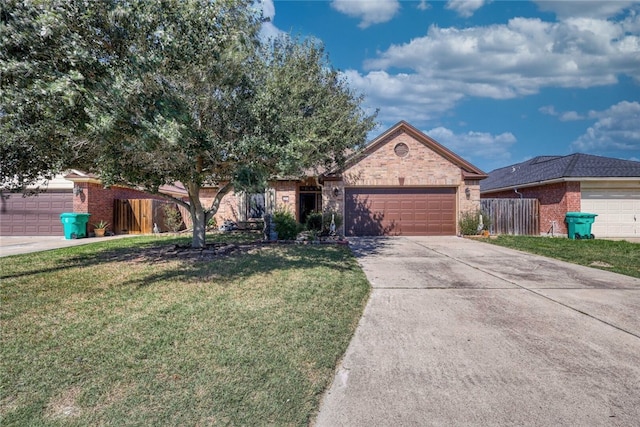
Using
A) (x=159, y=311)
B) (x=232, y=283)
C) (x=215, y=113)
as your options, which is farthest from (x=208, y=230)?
(x=159, y=311)

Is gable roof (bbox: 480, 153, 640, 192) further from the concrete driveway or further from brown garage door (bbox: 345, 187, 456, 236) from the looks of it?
the concrete driveway

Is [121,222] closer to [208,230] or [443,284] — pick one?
[208,230]

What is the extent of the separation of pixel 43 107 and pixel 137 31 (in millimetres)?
1921

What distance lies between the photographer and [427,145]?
17.0m

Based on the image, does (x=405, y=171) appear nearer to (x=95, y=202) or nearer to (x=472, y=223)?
(x=472, y=223)

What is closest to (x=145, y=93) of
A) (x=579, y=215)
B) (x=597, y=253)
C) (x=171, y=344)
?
(x=171, y=344)

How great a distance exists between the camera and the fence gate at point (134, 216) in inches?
699

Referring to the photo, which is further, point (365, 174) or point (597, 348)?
point (365, 174)

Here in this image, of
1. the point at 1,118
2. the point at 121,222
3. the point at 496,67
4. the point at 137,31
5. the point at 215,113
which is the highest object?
the point at 496,67

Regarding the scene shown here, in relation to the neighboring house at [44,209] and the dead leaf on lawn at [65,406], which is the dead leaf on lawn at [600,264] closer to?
the dead leaf on lawn at [65,406]

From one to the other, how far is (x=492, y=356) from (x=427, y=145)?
14443 millimetres

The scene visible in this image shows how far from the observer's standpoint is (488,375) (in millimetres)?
3371

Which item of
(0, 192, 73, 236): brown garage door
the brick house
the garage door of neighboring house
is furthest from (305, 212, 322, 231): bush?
the garage door of neighboring house

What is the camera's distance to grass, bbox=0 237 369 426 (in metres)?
2.73
